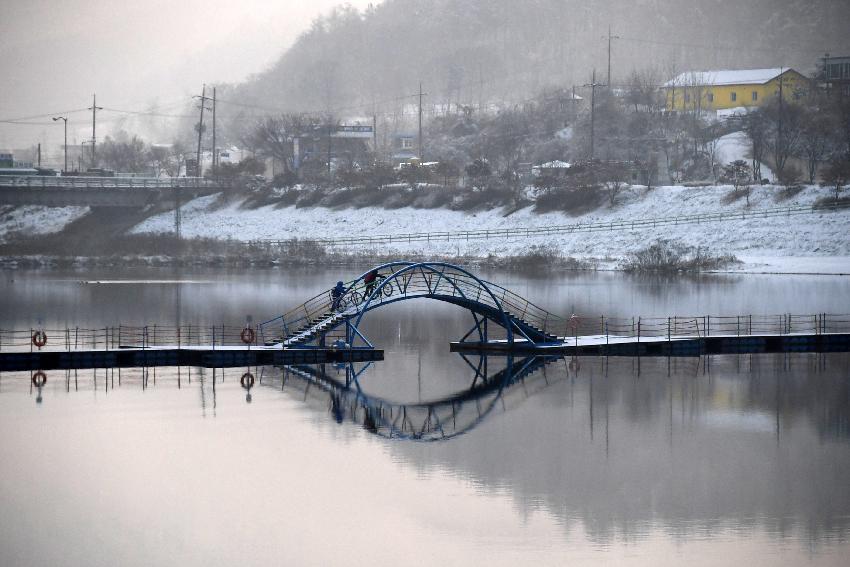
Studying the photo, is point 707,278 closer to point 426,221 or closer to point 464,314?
point 464,314

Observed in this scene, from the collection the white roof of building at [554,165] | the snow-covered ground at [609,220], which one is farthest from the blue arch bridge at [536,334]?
the white roof of building at [554,165]

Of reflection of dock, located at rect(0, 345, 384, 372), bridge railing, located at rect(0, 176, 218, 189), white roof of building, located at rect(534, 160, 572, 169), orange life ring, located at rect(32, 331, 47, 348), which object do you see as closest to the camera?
reflection of dock, located at rect(0, 345, 384, 372)

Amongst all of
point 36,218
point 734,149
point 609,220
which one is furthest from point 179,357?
point 734,149

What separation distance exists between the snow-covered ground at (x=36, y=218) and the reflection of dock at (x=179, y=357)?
91.0m

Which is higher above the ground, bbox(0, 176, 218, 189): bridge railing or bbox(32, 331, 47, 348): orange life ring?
bbox(0, 176, 218, 189): bridge railing

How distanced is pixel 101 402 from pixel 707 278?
2494 inches

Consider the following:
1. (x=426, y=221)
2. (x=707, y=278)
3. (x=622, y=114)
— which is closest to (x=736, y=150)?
(x=622, y=114)

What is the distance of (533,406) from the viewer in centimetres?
4806

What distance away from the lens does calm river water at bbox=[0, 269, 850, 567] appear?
32.8 m

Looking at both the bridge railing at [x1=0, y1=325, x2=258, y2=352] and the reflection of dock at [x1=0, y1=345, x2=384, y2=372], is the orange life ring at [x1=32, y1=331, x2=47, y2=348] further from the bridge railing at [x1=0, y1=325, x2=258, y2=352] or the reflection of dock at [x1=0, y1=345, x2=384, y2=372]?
the reflection of dock at [x1=0, y1=345, x2=384, y2=372]

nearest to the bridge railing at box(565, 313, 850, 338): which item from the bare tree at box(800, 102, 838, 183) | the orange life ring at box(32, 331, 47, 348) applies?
the orange life ring at box(32, 331, 47, 348)

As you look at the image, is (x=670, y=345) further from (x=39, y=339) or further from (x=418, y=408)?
(x=39, y=339)

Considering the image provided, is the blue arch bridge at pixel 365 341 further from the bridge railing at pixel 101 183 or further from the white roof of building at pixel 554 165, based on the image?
the white roof of building at pixel 554 165

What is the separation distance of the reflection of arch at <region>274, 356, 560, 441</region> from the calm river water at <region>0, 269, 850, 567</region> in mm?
315
